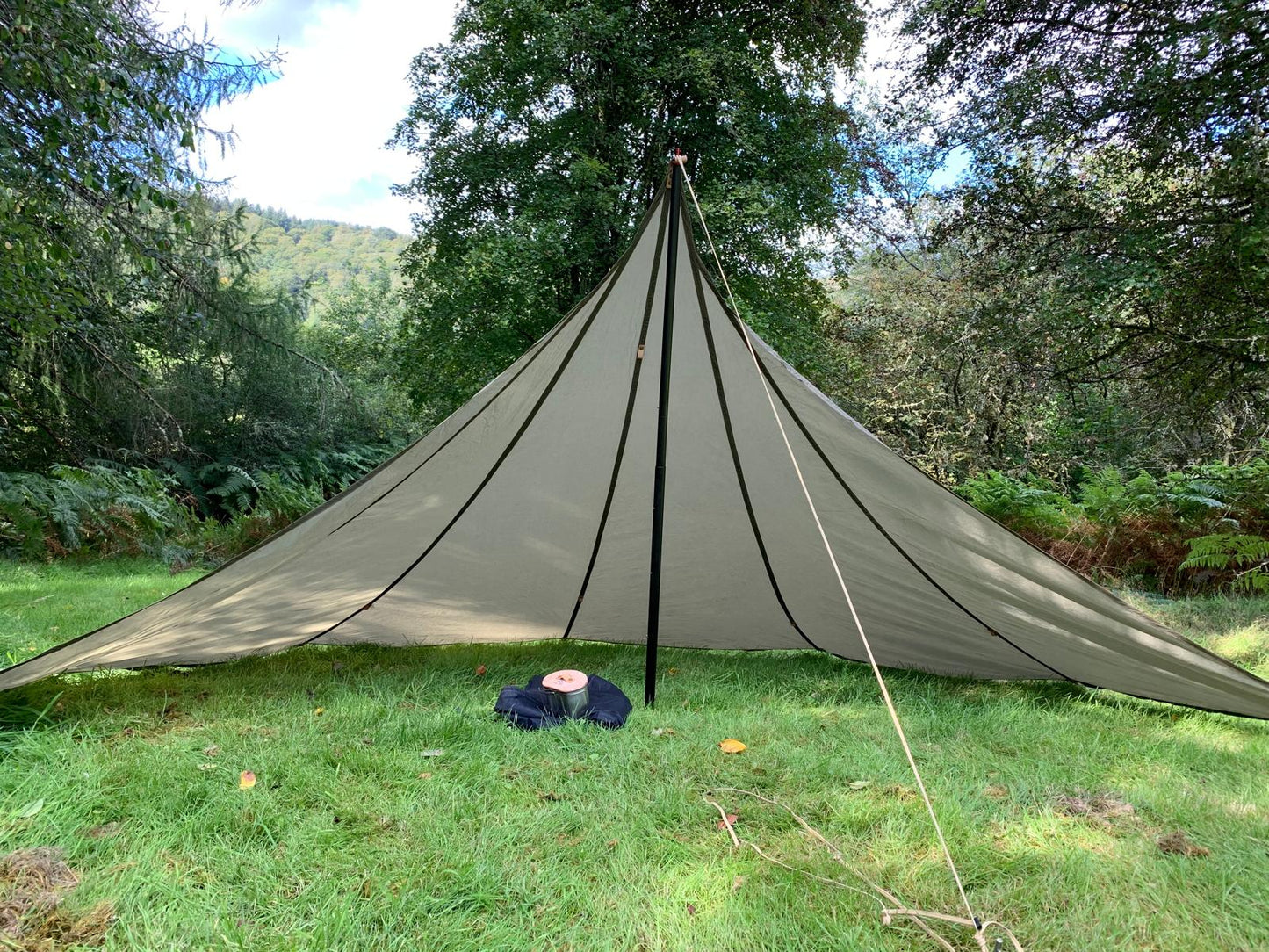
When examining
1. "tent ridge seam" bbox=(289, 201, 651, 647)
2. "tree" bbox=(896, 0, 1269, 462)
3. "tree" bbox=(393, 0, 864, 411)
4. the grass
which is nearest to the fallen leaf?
the grass

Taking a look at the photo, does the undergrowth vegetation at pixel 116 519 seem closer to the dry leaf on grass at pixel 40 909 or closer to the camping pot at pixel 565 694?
the camping pot at pixel 565 694

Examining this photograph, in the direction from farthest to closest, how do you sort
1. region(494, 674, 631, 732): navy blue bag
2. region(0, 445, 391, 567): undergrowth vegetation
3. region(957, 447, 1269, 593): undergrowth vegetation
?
region(0, 445, 391, 567): undergrowth vegetation < region(957, 447, 1269, 593): undergrowth vegetation < region(494, 674, 631, 732): navy blue bag

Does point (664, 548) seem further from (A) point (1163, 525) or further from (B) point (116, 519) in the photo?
(B) point (116, 519)

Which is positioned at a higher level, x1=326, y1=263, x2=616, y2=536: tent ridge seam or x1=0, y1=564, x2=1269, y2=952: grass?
x1=326, y1=263, x2=616, y2=536: tent ridge seam

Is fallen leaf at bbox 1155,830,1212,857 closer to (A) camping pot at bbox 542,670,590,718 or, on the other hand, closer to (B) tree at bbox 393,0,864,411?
(A) camping pot at bbox 542,670,590,718

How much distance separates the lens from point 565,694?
2.53 m

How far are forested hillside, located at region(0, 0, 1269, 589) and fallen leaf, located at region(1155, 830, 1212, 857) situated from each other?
3.55m

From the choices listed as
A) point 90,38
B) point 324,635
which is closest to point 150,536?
point 324,635

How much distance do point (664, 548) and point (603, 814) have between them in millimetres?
1623

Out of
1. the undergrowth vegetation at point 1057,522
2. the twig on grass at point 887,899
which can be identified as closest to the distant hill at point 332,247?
the undergrowth vegetation at point 1057,522

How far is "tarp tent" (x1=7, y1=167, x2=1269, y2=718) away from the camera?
8.29ft

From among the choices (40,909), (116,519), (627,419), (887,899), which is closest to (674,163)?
(627,419)

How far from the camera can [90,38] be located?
2840mm

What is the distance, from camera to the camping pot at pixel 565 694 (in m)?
2.53
